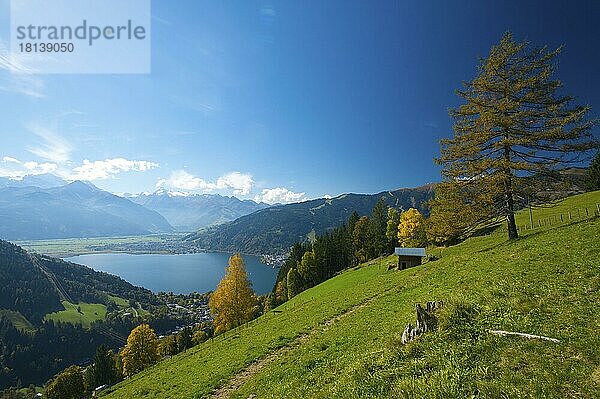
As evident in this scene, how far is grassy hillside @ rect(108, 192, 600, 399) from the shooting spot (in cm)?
738

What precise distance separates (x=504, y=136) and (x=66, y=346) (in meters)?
193

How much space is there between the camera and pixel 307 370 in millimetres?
14430

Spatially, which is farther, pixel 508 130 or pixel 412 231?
pixel 412 231

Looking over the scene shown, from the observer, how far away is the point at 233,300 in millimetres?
→ 51156

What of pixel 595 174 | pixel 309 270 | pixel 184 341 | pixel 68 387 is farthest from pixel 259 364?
pixel 595 174

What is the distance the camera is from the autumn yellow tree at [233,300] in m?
50.7

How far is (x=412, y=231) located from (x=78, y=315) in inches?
7928

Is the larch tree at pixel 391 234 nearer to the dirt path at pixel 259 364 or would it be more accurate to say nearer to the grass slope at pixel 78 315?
the dirt path at pixel 259 364

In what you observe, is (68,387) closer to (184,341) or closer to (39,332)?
(184,341)

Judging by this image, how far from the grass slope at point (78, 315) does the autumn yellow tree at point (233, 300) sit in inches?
6556

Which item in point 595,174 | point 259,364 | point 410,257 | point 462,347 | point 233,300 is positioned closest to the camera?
point 462,347

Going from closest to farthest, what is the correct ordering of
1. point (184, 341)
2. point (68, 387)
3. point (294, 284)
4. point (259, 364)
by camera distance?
point (259, 364) → point (68, 387) → point (294, 284) → point (184, 341)

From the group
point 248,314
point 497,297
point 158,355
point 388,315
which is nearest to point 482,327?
point 497,297

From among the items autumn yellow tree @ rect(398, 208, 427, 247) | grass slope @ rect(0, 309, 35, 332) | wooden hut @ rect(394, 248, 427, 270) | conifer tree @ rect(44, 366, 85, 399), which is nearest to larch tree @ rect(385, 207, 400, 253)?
autumn yellow tree @ rect(398, 208, 427, 247)
